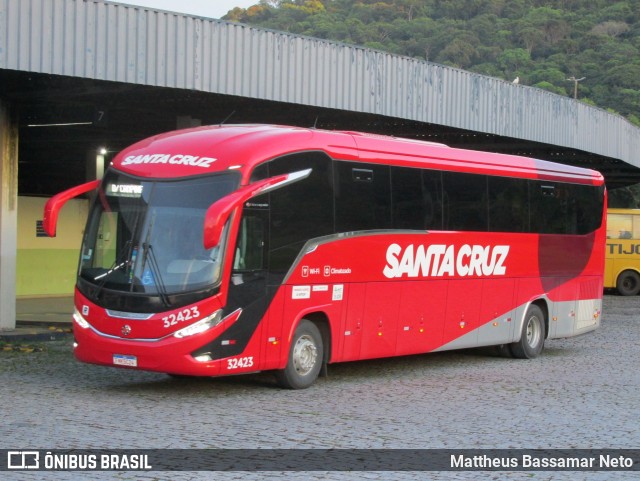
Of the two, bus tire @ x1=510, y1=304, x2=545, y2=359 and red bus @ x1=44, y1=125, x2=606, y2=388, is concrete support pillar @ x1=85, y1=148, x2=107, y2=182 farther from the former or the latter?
red bus @ x1=44, y1=125, x2=606, y2=388

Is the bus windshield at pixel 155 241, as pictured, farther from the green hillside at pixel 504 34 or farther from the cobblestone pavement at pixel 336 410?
the green hillside at pixel 504 34

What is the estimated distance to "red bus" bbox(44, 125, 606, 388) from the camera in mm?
12391

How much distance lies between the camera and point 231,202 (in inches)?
472

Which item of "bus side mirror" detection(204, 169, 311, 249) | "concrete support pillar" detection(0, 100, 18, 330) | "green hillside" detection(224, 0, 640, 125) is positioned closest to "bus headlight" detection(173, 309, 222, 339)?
"bus side mirror" detection(204, 169, 311, 249)

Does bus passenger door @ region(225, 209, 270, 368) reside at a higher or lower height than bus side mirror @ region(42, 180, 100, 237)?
lower

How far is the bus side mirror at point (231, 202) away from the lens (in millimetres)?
11445

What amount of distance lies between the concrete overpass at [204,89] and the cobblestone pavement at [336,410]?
180 inches

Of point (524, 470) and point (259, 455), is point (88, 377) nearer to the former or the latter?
point (259, 455)

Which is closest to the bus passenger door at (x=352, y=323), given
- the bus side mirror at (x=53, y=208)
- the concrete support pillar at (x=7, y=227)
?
the bus side mirror at (x=53, y=208)

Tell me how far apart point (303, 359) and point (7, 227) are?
→ 809 centimetres

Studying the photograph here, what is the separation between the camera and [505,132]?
27.4 meters

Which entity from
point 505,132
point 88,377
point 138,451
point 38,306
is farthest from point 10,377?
point 505,132

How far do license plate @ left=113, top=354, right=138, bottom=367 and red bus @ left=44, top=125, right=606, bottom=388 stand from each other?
15 millimetres

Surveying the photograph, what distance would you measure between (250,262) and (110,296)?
1.59 m
